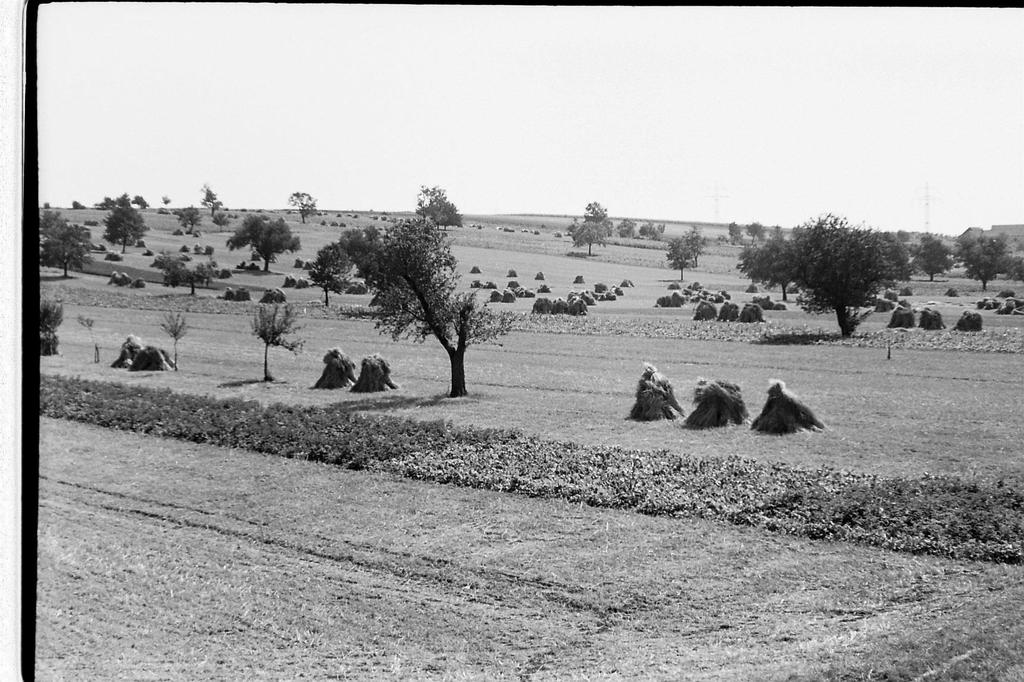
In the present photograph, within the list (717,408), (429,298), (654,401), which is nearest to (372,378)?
(429,298)

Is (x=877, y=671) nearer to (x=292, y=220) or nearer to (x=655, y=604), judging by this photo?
(x=655, y=604)

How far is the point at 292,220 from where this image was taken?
1877 centimetres

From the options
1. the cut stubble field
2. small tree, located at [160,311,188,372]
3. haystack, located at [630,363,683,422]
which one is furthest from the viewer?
small tree, located at [160,311,188,372]

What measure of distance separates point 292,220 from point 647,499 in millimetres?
9934

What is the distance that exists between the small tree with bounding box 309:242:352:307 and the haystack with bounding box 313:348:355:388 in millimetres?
1441

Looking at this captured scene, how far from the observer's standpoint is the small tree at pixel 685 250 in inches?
874

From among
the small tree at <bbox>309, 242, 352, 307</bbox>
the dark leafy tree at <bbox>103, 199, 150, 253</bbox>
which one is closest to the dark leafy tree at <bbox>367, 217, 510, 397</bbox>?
the small tree at <bbox>309, 242, 352, 307</bbox>

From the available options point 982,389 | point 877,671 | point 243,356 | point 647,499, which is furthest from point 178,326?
point 982,389

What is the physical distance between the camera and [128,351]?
64.8 ft

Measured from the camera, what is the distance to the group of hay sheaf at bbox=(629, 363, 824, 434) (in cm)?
1770

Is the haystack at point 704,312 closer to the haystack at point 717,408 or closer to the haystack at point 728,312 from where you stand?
the haystack at point 728,312

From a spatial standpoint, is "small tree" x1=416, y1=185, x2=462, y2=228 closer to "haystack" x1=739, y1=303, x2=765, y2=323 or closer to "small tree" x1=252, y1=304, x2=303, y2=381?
"small tree" x1=252, y1=304, x2=303, y2=381

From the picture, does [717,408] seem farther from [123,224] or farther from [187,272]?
[187,272]

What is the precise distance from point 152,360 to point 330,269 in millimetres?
4649
